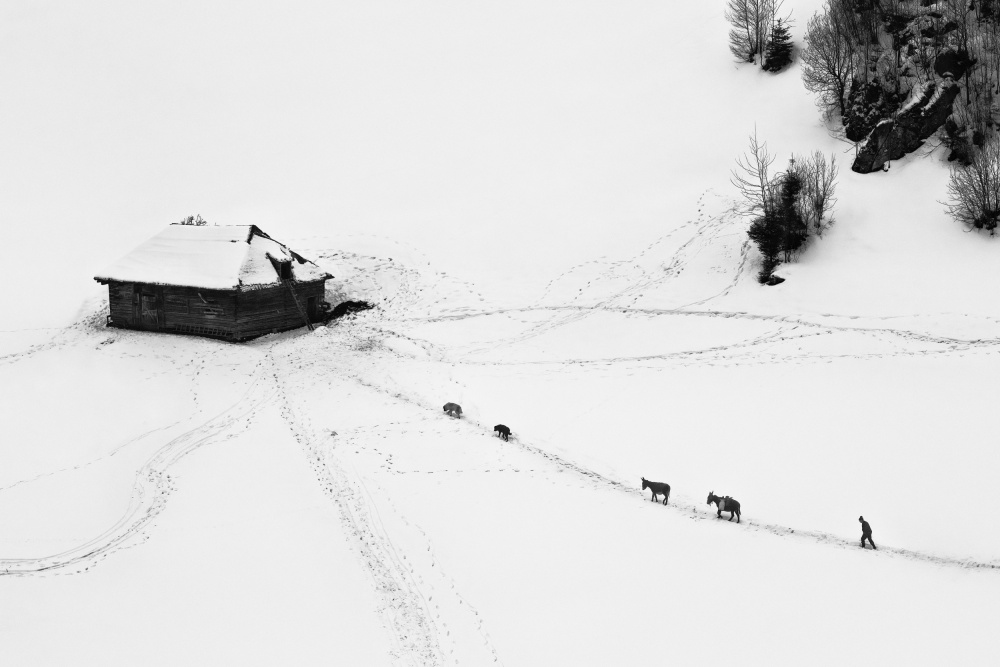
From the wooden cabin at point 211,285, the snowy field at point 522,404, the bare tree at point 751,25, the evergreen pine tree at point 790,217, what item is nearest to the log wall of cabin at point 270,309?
the wooden cabin at point 211,285

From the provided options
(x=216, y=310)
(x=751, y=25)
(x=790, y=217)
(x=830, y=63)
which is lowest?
(x=216, y=310)

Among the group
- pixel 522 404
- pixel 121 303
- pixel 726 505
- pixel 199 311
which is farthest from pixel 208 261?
pixel 726 505

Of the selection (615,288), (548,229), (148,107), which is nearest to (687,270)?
(615,288)

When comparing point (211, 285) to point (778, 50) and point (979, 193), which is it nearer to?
point (979, 193)

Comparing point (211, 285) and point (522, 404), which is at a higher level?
point (211, 285)

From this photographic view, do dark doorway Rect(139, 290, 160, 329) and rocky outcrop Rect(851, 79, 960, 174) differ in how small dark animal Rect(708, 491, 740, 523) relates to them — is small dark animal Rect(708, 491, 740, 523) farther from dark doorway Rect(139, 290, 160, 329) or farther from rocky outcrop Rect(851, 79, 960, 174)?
dark doorway Rect(139, 290, 160, 329)

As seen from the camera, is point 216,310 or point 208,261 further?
point 208,261

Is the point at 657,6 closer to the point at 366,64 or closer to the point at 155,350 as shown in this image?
the point at 366,64

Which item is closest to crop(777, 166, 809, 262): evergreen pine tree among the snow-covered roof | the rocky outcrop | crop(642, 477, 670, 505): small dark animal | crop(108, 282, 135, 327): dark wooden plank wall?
the rocky outcrop
